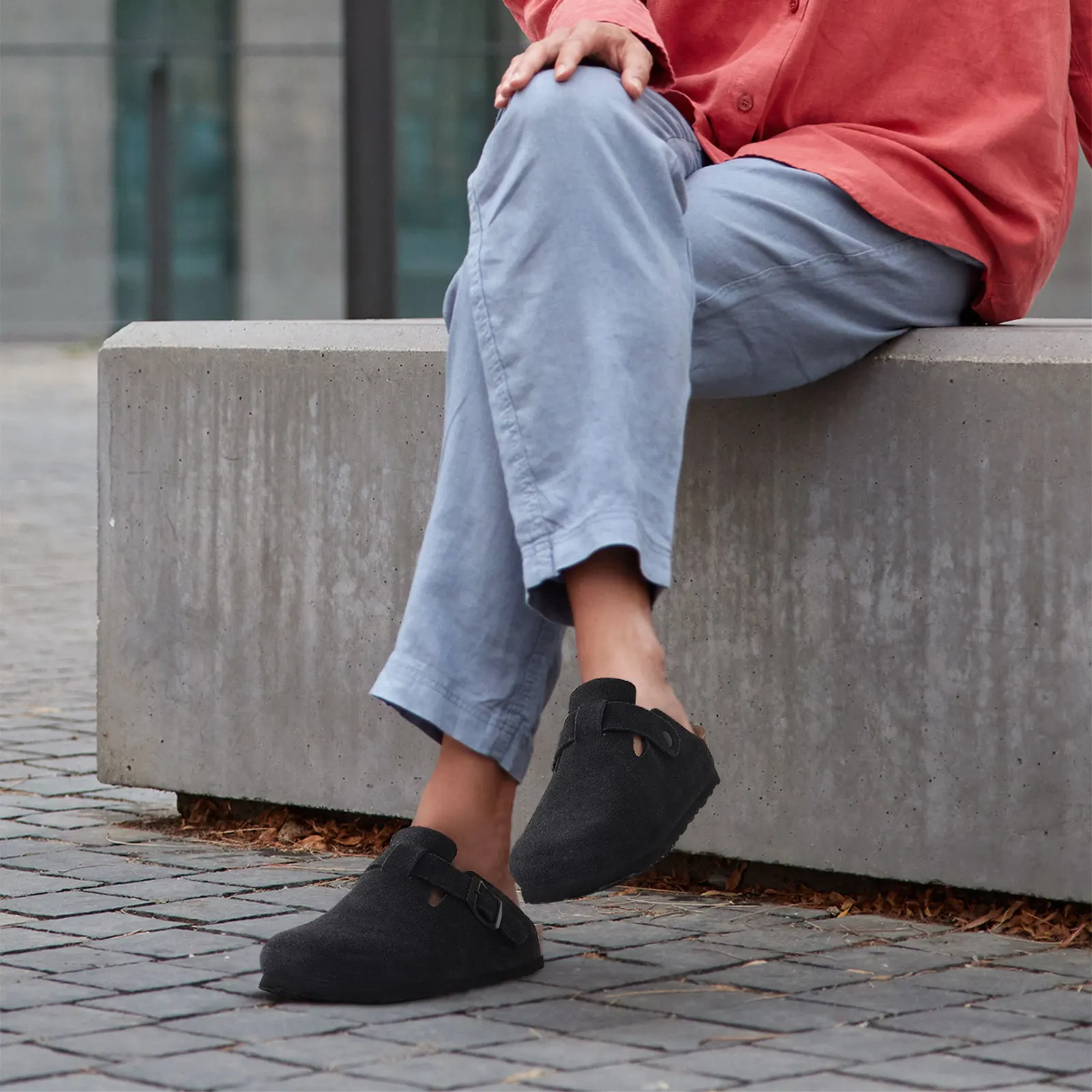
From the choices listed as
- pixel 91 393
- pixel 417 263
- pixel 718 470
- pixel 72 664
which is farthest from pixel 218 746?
pixel 417 263

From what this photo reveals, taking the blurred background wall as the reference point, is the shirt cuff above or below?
below

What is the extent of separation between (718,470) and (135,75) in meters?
23.8

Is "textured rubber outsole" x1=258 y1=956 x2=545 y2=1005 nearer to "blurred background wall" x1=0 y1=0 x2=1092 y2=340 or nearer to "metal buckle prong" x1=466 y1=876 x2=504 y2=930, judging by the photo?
"metal buckle prong" x1=466 y1=876 x2=504 y2=930

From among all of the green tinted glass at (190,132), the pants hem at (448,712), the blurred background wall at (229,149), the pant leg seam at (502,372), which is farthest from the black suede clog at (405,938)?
the green tinted glass at (190,132)

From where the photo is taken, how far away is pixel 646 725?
8.14 ft

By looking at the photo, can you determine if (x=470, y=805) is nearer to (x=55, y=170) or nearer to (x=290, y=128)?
(x=290, y=128)

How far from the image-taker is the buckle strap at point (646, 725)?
8.12 ft

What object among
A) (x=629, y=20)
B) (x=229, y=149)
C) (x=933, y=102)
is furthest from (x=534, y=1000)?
(x=229, y=149)

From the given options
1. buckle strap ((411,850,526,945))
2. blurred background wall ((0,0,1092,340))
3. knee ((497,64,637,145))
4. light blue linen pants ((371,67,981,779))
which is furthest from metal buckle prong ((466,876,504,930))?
blurred background wall ((0,0,1092,340))

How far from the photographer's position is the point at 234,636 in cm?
385

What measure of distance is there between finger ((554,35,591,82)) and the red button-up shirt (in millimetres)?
315

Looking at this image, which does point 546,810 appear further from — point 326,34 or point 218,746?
point 326,34

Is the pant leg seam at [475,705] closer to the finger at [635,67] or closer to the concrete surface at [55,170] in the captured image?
the finger at [635,67]

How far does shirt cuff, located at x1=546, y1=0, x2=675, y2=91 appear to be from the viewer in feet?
9.50
